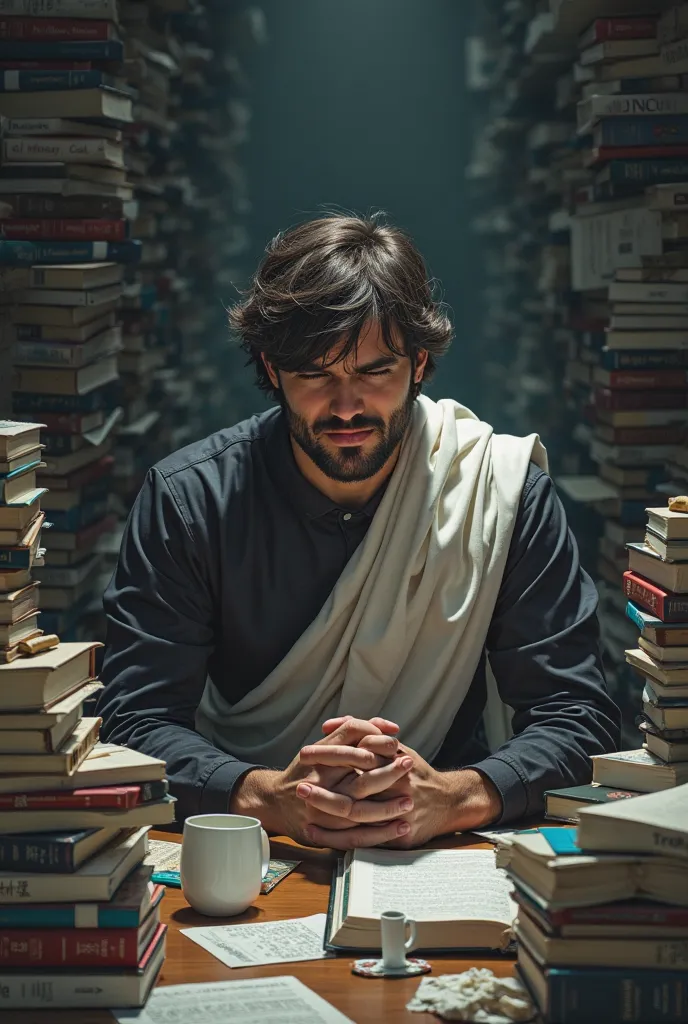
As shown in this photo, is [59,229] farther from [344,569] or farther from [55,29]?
[344,569]

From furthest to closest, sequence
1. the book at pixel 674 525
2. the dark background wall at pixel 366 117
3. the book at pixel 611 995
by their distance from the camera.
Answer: the dark background wall at pixel 366 117
the book at pixel 674 525
the book at pixel 611 995

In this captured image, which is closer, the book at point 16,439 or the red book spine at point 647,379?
the book at point 16,439

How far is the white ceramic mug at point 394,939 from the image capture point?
53.7 inches

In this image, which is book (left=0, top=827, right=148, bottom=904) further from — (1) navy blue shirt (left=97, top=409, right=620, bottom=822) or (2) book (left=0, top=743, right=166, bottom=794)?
(1) navy blue shirt (left=97, top=409, right=620, bottom=822)

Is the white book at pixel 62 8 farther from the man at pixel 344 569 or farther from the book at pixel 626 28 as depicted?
the man at pixel 344 569

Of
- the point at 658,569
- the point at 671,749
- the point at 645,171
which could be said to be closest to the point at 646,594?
the point at 658,569

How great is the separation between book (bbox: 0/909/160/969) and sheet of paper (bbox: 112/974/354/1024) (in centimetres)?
5

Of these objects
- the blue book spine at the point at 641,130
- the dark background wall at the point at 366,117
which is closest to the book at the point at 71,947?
the blue book spine at the point at 641,130

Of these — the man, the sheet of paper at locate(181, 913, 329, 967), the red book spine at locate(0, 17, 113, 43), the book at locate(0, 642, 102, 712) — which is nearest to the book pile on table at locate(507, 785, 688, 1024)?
the sheet of paper at locate(181, 913, 329, 967)

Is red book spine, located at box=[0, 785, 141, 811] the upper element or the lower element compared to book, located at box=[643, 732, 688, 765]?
upper

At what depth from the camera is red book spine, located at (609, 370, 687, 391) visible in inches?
136

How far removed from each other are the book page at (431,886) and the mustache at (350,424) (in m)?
0.67

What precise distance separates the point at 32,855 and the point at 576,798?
606mm

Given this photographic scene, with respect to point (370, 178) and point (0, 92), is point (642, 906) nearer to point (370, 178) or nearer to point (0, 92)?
point (0, 92)
